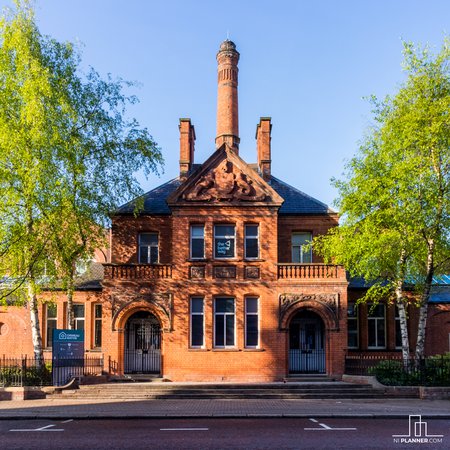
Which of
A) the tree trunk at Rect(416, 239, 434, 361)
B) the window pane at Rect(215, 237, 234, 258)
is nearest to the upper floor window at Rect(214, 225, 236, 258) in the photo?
the window pane at Rect(215, 237, 234, 258)

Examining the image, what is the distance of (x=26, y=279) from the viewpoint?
21.4 meters

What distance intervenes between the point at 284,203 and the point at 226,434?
16.4m

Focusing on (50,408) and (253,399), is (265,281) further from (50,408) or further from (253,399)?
(50,408)

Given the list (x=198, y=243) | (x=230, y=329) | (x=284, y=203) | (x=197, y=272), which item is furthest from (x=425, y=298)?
(x=198, y=243)

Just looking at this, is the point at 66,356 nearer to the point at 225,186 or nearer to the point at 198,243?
the point at 198,243

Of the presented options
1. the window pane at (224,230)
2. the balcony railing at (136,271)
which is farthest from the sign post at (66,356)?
the window pane at (224,230)

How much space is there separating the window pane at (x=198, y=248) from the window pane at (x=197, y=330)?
272 cm

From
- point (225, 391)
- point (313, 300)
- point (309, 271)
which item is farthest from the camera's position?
point (309, 271)

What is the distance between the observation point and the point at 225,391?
2177 cm

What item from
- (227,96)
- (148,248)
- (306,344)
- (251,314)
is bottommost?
(306,344)

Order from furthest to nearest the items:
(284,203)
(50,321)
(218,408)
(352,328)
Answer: (50,321) → (352,328) → (284,203) → (218,408)

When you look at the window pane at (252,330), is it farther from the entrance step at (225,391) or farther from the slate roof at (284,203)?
the slate roof at (284,203)

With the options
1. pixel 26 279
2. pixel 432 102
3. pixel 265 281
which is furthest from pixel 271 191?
pixel 26 279

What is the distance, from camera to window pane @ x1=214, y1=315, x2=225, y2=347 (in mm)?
25484
